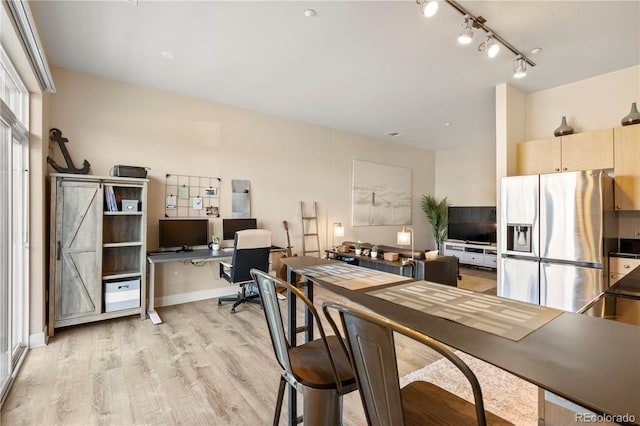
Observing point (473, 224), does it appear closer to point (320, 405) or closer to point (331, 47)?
point (331, 47)

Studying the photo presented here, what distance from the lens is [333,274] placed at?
1.72 meters

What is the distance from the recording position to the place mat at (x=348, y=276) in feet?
5.06

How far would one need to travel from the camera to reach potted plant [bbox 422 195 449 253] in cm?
739

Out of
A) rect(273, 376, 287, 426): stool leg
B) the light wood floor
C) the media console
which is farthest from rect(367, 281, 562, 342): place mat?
the media console

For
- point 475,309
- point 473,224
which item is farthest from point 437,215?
point 475,309

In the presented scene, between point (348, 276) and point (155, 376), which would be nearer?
point (348, 276)

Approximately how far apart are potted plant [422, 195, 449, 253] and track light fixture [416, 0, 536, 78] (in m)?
4.48

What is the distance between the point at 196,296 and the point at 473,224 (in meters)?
6.02

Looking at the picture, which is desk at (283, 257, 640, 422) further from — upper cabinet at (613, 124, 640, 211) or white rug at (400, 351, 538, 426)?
upper cabinet at (613, 124, 640, 211)

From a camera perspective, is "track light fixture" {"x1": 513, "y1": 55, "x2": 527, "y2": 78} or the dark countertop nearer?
the dark countertop

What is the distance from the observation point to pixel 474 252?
22.0ft

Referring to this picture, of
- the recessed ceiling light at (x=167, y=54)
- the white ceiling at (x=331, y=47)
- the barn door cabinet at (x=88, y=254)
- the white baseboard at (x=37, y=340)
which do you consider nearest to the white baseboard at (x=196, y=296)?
the barn door cabinet at (x=88, y=254)

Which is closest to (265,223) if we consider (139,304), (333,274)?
(139,304)

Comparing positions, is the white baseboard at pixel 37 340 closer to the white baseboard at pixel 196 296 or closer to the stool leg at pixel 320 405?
the white baseboard at pixel 196 296
